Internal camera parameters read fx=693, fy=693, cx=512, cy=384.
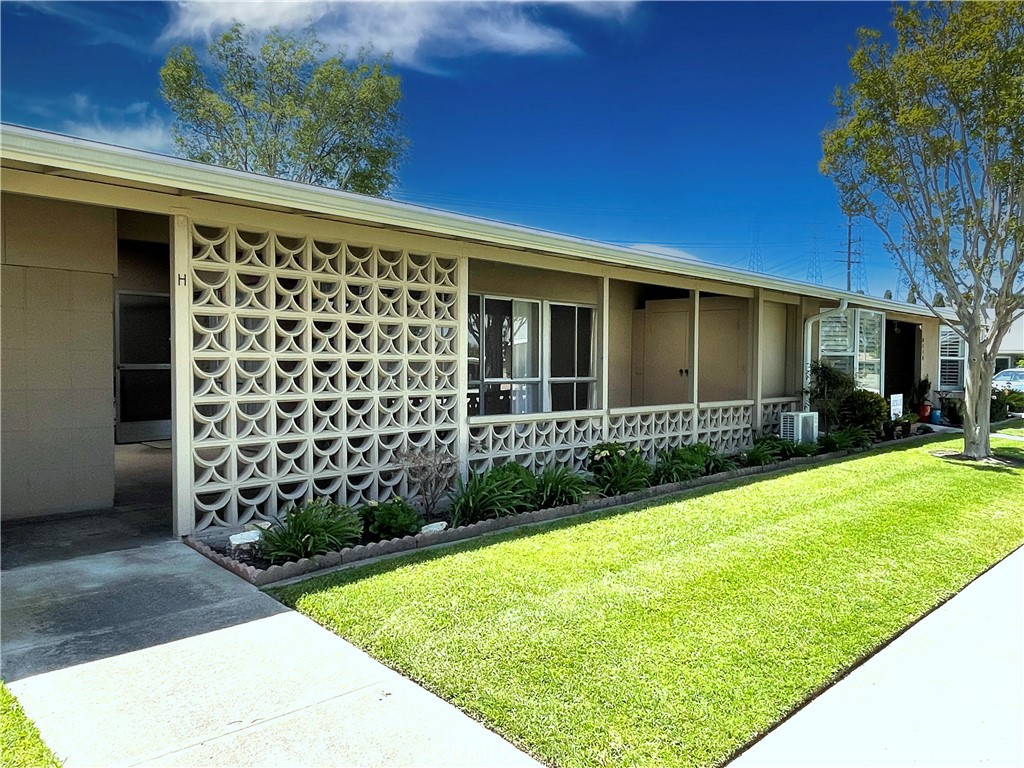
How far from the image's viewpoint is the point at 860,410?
12.9 meters

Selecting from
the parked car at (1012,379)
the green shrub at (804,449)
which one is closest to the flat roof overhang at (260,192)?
the green shrub at (804,449)

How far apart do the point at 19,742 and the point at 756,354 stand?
35.2ft

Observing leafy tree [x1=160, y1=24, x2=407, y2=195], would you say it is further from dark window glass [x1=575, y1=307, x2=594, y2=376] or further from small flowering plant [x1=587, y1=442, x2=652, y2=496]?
small flowering plant [x1=587, y1=442, x2=652, y2=496]

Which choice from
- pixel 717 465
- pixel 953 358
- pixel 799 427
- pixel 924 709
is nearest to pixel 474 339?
pixel 717 465

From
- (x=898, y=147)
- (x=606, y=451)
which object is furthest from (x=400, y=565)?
(x=898, y=147)

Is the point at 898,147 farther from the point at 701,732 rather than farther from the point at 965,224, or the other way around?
the point at 701,732

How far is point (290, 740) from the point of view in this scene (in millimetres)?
2908

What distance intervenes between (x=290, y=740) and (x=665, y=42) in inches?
732

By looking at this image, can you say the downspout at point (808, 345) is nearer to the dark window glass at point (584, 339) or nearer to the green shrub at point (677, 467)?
the dark window glass at point (584, 339)

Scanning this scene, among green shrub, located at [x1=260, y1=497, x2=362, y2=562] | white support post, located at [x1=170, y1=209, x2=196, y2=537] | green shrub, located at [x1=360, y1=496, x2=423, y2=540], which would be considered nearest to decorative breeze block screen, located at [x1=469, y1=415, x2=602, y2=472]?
green shrub, located at [x1=360, y1=496, x2=423, y2=540]

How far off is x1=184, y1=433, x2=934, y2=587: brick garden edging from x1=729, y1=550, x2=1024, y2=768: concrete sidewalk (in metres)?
3.29

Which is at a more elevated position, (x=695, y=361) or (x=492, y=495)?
(x=695, y=361)

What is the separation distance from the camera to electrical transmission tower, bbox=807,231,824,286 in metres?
29.3

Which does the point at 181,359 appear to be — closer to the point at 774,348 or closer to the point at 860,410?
the point at 774,348
